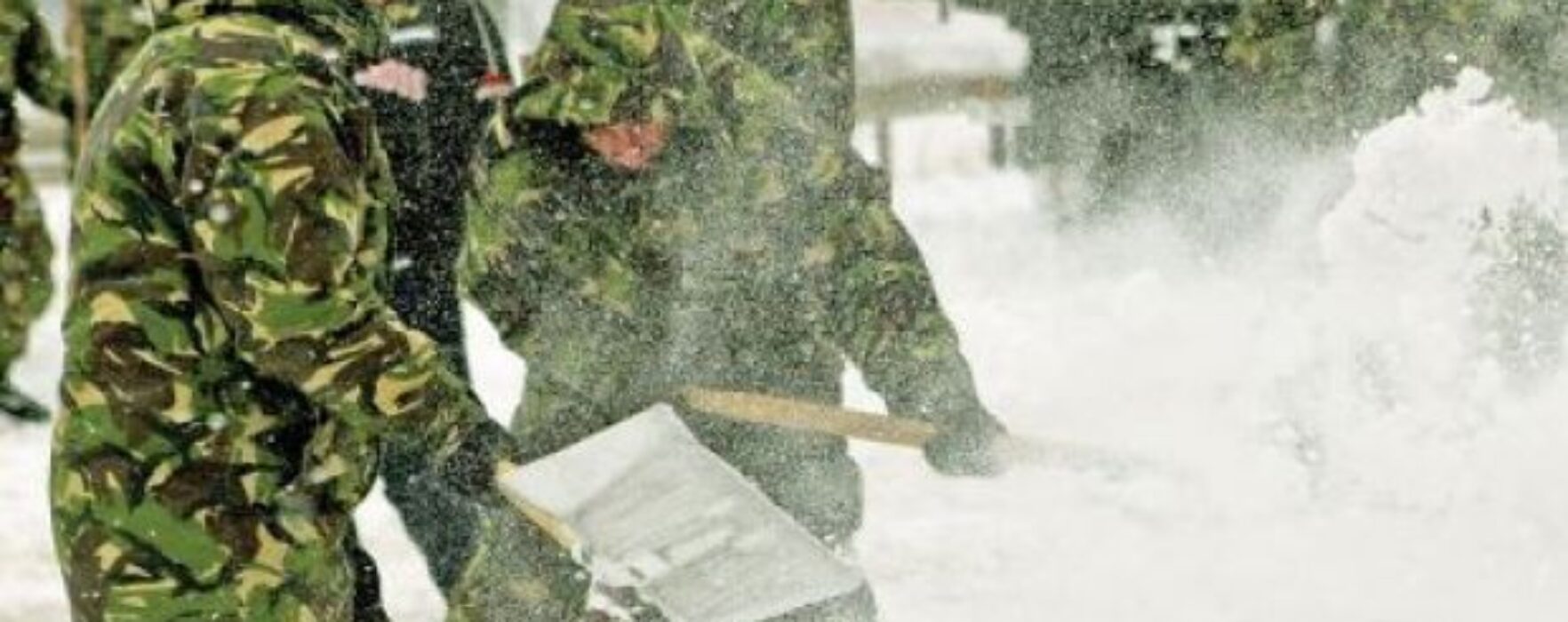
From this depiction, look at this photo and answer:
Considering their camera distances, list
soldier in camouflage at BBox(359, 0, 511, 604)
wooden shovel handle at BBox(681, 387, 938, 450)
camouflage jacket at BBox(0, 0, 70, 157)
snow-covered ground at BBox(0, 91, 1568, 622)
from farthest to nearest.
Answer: camouflage jacket at BBox(0, 0, 70, 157) → snow-covered ground at BBox(0, 91, 1568, 622) → soldier in camouflage at BBox(359, 0, 511, 604) → wooden shovel handle at BBox(681, 387, 938, 450)

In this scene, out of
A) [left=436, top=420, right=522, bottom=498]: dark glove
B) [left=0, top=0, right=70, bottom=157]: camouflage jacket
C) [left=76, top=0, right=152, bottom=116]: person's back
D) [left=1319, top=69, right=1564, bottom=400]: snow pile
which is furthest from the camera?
[left=0, top=0, right=70, bottom=157]: camouflage jacket

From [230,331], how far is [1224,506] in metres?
2.89

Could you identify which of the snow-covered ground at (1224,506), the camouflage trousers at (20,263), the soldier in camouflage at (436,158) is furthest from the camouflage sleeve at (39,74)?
the soldier in camouflage at (436,158)

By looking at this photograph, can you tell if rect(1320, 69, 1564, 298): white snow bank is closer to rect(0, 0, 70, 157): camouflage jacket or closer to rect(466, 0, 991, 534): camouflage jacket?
rect(466, 0, 991, 534): camouflage jacket

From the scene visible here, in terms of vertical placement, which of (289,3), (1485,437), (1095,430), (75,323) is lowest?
(1095,430)

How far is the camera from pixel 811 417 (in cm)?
330

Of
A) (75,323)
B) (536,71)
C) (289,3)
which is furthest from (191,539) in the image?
(536,71)

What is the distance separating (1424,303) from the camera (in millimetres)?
5254

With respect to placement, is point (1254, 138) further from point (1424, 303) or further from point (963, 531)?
point (963, 531)

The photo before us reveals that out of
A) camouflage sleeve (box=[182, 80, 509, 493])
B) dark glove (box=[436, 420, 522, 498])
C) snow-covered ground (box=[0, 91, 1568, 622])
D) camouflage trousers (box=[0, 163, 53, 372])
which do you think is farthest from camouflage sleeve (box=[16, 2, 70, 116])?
camouflage sleeve (box=[182, 80, 509, 493])

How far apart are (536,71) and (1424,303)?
2787 mm

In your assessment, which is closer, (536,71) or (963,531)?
(536,71)

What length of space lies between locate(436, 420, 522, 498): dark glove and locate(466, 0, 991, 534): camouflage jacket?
485mm

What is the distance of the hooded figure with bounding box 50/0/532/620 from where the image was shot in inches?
94.5
